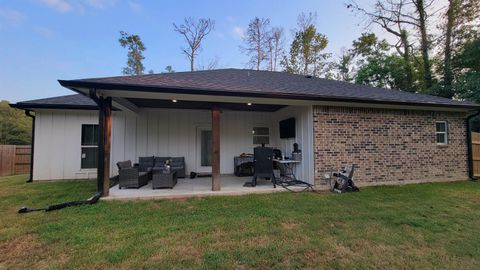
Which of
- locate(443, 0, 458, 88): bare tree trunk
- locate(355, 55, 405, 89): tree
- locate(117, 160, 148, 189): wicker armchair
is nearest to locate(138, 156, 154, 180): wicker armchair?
locate(117, 160, 148, 189): wicker armchair

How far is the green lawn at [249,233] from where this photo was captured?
8.23ft

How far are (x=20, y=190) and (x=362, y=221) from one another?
8.52 metres

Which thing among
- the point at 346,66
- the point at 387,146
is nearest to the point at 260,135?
the point at 387,146

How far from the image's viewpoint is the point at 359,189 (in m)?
6.05

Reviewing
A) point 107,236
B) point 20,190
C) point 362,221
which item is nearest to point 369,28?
point 362,221

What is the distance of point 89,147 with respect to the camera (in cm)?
769

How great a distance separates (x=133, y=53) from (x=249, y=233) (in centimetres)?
2323

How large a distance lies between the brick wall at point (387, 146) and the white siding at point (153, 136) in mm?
556

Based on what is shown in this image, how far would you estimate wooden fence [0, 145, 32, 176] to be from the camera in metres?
10.0

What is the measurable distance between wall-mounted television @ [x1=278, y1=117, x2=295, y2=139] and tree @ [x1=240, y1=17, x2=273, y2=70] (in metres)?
10.5

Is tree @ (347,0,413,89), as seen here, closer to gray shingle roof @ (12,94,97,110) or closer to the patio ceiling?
the patio ceiling

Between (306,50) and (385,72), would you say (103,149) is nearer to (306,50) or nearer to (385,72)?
(306,50)

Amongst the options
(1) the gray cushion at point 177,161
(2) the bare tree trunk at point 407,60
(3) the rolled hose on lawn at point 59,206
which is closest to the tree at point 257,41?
(2) the bare tree trunk at point 407,60

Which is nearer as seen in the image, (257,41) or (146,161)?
(146,161)
